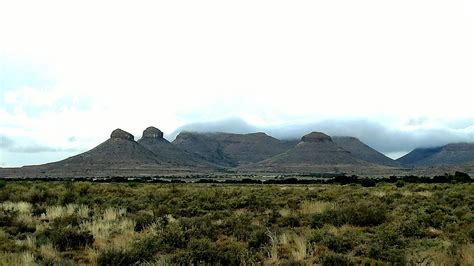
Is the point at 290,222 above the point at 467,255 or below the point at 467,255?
above

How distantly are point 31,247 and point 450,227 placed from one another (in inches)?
510

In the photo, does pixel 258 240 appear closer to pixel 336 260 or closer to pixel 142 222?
pixel 336 260

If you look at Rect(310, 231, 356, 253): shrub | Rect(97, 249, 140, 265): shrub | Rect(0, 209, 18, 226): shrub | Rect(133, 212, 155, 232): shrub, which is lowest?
Rect(310, 231, 356, 253): shrub

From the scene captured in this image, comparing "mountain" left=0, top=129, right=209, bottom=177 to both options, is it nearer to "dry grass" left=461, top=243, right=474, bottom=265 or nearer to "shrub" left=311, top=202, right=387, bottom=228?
"shrub" left=311, top=202, right=387, bottom=228

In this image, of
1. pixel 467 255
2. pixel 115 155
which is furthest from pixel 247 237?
pixel 115 155

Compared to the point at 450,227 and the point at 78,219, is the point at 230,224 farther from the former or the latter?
the point at 450,227

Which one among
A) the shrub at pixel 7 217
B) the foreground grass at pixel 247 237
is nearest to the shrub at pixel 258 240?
the foreground grass at pixel 247 237

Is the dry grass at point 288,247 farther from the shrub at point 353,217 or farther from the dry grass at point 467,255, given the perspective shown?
the dry grass at point 467,255

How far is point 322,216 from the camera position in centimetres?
1741

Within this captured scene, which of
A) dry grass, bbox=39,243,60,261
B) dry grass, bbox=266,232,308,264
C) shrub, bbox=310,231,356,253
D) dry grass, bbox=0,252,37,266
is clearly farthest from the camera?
shrub, bbox=310,231,356,253

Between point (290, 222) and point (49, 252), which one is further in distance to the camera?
point (290, 222)

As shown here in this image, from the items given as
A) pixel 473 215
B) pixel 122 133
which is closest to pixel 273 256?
pixel 473 215

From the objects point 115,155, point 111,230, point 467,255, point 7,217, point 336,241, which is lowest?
point 467,255

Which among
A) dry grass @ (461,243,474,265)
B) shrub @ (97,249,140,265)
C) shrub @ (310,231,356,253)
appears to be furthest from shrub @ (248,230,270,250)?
dry grass @ (461,243,474,265)
